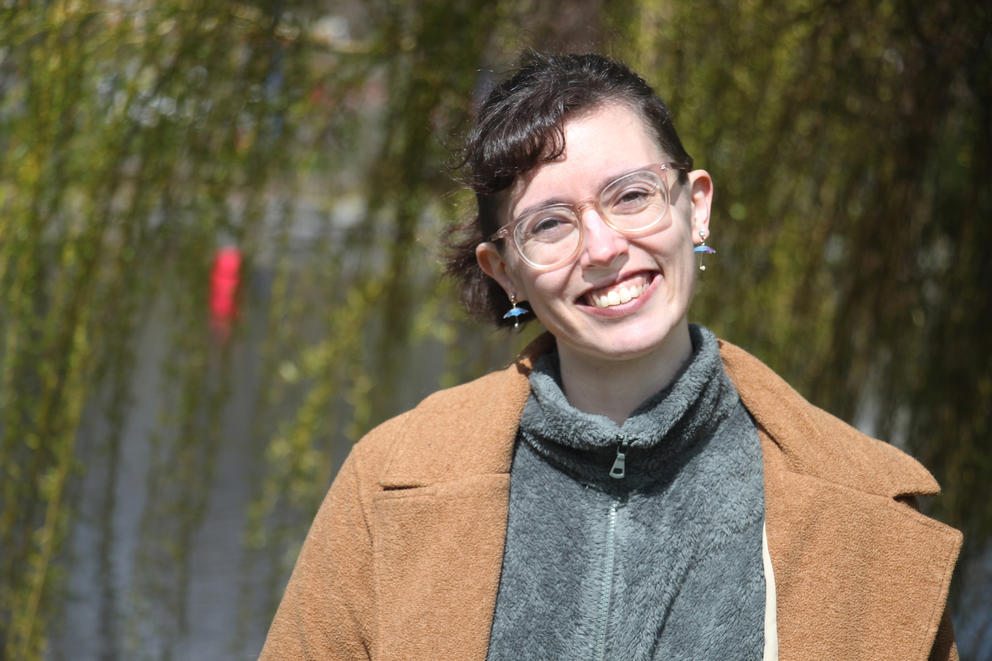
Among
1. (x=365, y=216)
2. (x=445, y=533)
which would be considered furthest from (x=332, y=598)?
(x=365, y=216)

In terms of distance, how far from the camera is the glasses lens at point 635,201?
1.23 m

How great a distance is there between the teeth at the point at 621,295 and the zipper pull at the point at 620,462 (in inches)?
6.2

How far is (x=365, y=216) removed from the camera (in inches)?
92.2

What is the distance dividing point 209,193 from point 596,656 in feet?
4.38

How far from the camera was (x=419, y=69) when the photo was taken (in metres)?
2.20

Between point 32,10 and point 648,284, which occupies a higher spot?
point 32,10

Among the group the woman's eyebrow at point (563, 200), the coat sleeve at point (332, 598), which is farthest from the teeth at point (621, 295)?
the coat sleeve at point (332, 598)

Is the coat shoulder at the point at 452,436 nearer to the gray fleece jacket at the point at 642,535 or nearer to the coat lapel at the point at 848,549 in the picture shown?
the gray fleece jacket at the point at 642,535

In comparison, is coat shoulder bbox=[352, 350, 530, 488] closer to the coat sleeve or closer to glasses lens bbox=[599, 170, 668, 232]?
the coat sleeve

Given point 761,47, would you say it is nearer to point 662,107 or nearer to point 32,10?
point 662,107

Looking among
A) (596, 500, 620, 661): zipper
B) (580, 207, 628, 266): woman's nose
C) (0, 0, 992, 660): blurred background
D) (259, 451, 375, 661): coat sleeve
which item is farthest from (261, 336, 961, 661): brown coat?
(0, 0, 992, 660): blurred background

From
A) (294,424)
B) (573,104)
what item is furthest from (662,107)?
(294,424)

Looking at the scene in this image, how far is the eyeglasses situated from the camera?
1.23 meters

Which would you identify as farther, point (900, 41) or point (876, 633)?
point (900, 41)
